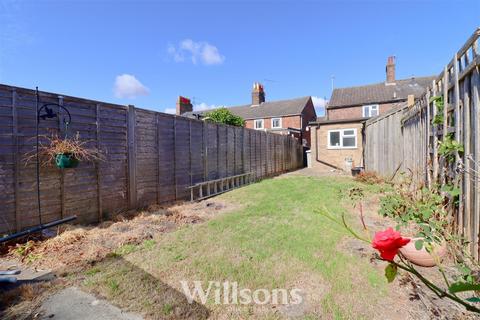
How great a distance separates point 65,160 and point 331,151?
1484 centimetres

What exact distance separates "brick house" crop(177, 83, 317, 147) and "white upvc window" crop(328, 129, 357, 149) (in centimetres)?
708

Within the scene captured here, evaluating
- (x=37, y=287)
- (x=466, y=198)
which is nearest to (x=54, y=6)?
(x=37, y=287)

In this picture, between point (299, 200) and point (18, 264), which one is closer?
Result: point (18, 264)

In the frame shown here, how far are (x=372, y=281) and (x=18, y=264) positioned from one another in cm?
456

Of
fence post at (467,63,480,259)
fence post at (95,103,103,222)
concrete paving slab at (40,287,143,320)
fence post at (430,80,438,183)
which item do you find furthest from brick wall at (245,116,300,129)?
concrete paving slab at (40,287,143,320)

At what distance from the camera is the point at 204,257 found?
3.34 meters

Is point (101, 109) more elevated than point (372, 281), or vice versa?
point (101, 109)

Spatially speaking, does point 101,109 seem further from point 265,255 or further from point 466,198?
point 466,198

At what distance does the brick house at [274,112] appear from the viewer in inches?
988

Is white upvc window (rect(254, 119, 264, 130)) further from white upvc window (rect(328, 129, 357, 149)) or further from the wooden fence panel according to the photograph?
the wooden fence panel

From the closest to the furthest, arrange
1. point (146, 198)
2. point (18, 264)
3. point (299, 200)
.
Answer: point (18, 264), point (146, 198), point (299, 200)

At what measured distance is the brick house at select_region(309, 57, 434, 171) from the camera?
48.6 ft

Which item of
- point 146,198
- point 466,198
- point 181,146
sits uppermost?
point 181,146

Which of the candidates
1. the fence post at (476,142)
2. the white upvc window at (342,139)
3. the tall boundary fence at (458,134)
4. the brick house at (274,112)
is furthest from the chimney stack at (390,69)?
the fence post at (476,142)
